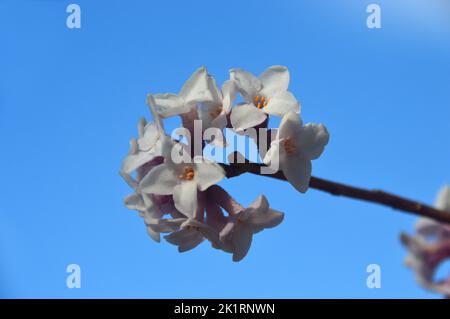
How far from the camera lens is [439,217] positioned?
780 mm

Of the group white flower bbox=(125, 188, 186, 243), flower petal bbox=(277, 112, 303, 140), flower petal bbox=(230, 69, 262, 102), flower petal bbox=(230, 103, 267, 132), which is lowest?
white flower bbox=(125, 188, 186, 243)

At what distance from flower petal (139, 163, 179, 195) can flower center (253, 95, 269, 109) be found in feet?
1.13

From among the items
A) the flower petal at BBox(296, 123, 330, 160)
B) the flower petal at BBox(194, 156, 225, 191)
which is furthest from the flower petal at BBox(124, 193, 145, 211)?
the flower petal at BBox(296, 123, 330, 160)

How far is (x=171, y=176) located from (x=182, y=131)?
13 centimetres

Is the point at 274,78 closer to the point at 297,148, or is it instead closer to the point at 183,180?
the point at 297,148

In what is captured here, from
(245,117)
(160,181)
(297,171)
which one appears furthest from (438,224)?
(160,181)

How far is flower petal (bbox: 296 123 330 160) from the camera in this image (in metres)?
1.35

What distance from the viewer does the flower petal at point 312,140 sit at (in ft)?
4.42

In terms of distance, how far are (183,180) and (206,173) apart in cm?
10

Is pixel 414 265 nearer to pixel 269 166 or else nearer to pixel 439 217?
pixel 439 217

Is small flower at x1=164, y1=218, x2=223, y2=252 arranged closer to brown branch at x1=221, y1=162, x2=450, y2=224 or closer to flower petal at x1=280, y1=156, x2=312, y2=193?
flower petal at x1=280, y1=156, x2=312, y2=193

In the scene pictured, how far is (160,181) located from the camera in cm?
133

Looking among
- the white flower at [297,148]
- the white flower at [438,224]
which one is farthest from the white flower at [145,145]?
the white flower at [438,224]
